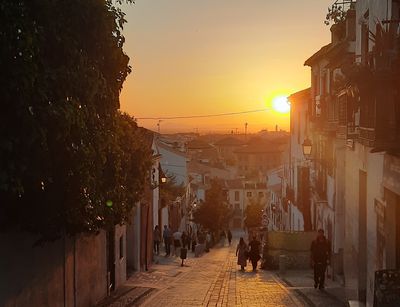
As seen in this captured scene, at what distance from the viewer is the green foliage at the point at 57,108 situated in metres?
8.30

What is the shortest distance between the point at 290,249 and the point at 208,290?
8.45 meters

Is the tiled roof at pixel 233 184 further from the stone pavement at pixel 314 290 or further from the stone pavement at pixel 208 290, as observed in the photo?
the stone pavement at pixel 314 290

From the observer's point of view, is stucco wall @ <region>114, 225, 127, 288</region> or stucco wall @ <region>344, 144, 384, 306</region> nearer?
stucco wall @ <region>344, 144, 384, 306</region>

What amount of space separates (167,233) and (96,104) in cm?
1993

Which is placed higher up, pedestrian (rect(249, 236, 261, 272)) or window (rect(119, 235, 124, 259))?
window (rect(119, 235, 124, 259))

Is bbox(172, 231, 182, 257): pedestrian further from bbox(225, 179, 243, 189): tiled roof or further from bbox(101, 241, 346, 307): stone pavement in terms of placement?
bbox(225, 179, 243, 189): tiled roof

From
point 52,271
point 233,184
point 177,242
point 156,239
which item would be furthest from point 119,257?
point 233,184

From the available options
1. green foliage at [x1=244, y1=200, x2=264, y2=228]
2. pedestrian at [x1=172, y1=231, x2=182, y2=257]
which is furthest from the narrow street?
green foliage at [x1=244, y1=200, x2=264, y2=228]

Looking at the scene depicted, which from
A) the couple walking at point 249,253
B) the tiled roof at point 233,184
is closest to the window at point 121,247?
the couple walking at point 249,253

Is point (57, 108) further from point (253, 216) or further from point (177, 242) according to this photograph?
point (253, 216)

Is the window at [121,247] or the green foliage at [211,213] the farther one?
the green foliage at [211,213]

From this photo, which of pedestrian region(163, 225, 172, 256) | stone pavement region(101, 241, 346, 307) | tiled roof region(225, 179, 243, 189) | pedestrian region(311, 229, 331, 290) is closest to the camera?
stone pavement region(101, 241, 346, 307)

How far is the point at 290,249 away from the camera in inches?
982

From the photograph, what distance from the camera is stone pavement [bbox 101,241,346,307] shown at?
595 inches
